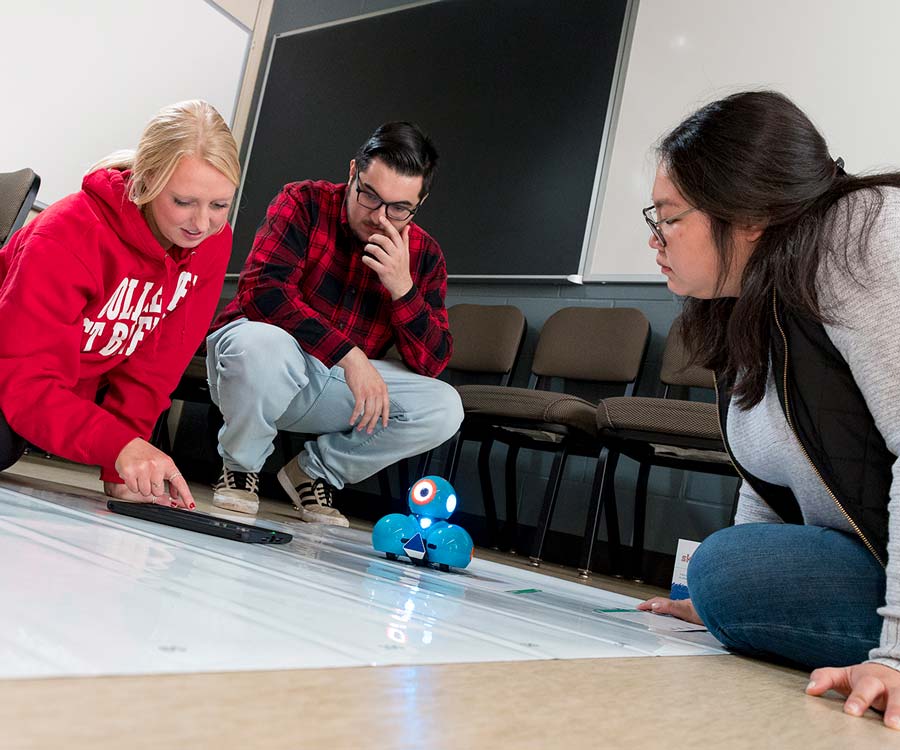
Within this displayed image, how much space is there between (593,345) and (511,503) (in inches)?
24.3

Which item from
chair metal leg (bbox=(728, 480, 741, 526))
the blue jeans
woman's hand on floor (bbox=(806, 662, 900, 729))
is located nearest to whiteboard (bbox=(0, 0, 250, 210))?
chair metal leg (bbox=(728, 480, 741, 526))

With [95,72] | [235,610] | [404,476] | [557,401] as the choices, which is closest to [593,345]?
[557,401]

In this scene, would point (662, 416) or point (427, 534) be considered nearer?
point (427, 534)

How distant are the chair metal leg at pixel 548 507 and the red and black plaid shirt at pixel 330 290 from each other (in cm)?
49

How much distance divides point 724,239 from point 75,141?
3.66 m

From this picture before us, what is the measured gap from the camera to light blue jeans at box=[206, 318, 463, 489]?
7.30ft

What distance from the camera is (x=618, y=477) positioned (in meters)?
3.04

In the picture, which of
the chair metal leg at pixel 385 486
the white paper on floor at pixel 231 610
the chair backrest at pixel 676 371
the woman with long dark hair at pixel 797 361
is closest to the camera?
the white paper on floor at pixel 231 610

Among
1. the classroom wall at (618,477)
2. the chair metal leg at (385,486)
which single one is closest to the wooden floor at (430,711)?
the classroom wall at (618,477)

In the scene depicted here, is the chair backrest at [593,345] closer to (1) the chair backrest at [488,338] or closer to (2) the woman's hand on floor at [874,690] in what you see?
(1) the chair backrest at [488,338]

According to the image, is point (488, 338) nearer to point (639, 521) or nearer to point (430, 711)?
point (639, 521)

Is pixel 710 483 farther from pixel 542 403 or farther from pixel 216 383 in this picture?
pixel 216 383

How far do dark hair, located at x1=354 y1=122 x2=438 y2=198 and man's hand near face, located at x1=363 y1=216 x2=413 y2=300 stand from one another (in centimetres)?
12

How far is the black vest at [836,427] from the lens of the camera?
958 millimetres
